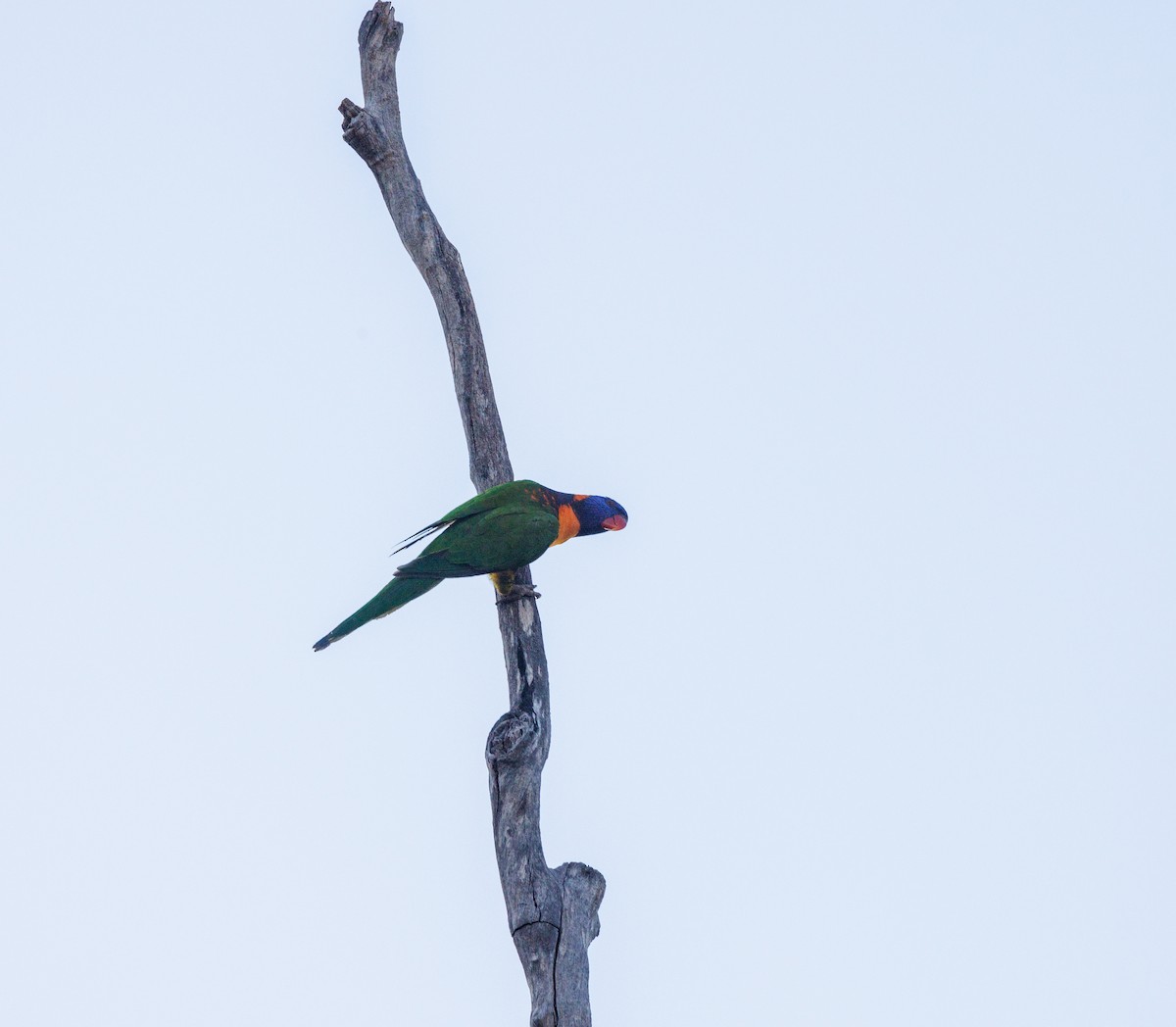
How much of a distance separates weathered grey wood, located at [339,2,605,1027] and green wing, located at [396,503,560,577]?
0.23 metres

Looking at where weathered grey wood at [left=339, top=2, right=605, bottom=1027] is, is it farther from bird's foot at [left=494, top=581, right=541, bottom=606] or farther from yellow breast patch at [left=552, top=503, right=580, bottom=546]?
yellow breast patch at [left=552, top=503, right=580, bottom=546]

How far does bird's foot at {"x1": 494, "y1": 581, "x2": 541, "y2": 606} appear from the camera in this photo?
7.13 metres

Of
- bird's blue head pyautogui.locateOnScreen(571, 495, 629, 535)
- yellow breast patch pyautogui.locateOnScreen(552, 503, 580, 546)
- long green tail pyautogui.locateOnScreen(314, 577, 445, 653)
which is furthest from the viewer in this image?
bird's blue head pyautogui.locateOnScreen(571, 495, 629, 535)

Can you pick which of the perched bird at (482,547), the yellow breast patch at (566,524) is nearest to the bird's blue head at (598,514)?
the yellow breast patch at (566,524)

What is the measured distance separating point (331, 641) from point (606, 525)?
237 centimetres

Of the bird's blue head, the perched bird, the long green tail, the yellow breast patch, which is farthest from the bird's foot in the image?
the bird's blue head

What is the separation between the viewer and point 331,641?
273 inches

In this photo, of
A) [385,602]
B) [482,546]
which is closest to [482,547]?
[482,546]

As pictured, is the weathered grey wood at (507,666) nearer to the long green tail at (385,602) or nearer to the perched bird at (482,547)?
the perched bird at (482,547)

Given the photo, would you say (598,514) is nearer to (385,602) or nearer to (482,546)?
(482,546)

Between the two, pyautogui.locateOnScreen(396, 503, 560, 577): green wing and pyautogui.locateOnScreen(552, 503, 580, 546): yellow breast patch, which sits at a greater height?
pyautogui.locateOnScreen(552, 503, 580, 546): yellow breast patch

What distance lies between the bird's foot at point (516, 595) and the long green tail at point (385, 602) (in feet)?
1.16

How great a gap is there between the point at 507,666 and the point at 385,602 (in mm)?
798

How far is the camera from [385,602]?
7070mm
